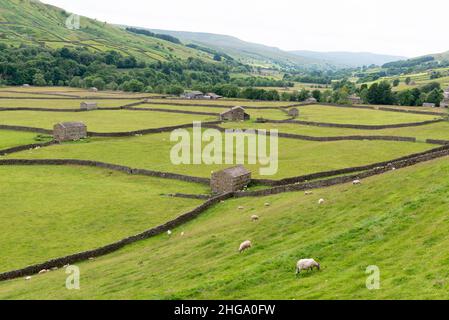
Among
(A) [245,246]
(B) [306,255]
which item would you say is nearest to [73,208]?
(A) [245,246]

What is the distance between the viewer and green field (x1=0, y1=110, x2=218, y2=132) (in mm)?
90500

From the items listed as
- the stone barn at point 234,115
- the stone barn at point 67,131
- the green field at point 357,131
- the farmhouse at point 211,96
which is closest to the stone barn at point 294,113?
the stone barn at point 234,115

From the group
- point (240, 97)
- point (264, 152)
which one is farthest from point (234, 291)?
point (240, 97)

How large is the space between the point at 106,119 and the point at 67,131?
2198 cm

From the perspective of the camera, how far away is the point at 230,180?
161ft

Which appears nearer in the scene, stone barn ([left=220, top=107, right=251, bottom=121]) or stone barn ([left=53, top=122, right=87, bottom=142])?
stone barn ([left=53, top=122, right=87, bottom=142])

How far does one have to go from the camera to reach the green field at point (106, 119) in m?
90.5

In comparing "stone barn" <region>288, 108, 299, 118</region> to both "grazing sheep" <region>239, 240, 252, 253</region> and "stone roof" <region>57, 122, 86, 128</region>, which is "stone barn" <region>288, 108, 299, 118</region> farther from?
"grazing sheep" <region>239, 240, 252, 253</region>

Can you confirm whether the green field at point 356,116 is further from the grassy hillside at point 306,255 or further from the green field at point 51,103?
the grassy hillside at point 306,255

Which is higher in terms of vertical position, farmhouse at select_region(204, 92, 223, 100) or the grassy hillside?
farmhouse at select_region(204, 92, 223, 100)

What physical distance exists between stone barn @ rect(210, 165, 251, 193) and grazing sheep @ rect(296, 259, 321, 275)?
27.0 metres

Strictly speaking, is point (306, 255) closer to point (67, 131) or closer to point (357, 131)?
point (67, 131)

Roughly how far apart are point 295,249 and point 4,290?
15.6 meters

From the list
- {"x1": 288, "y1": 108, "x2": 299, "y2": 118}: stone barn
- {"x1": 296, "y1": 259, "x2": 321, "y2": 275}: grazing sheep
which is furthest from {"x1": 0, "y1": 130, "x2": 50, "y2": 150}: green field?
{"x1": 296, "y1": 259, "x2": 321, "y2": 275}: grazing sheep
